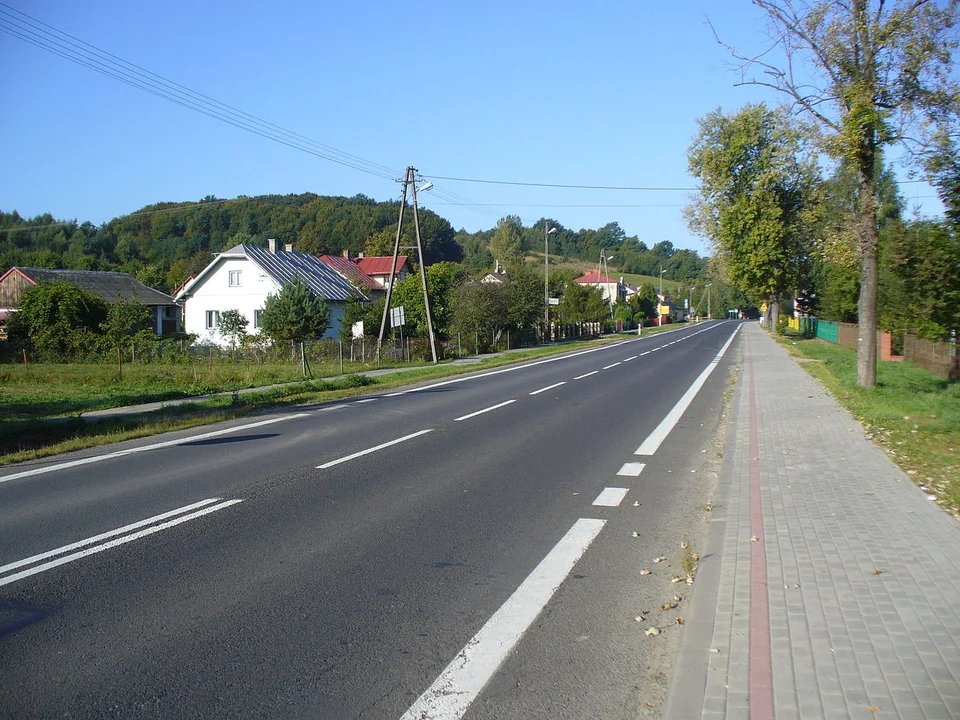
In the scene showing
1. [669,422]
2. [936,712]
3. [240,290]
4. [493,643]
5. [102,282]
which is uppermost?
[102,282]

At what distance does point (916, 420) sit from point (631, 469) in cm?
610

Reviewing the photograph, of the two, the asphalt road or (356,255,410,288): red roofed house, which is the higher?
(356,255,410,288): red roofed house

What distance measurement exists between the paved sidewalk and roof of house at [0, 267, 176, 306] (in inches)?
2208

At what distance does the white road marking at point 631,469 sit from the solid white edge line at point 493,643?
3.23m

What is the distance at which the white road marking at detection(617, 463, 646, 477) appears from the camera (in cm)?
998

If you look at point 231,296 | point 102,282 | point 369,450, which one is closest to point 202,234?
point 102,282

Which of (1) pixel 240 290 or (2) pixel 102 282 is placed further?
(2) pixel 102 282

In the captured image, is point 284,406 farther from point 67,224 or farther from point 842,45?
point 67,224

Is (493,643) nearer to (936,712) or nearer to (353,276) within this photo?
(936,712)

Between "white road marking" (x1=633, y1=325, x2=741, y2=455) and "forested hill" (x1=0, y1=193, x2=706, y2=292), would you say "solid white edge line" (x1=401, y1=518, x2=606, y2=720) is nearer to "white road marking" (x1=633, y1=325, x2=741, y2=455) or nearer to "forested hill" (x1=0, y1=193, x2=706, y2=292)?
"white road marking" (x1=633, y1=325, x2=741, y2=455)

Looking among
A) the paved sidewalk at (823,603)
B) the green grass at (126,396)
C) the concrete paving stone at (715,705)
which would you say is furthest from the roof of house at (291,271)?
the concrete paving stone at (715,705)

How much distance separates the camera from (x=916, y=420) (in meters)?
13.3

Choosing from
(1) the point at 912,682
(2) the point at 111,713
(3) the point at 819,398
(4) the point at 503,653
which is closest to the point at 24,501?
(2) the point at 111,713

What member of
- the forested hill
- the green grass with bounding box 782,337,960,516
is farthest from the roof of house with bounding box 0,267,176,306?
the green grass with bounding box 782,337,960,516
